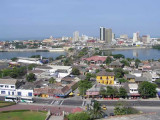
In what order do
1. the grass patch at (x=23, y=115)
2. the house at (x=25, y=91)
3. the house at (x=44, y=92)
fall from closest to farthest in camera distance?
1. the grass patch at (x=23, y=115)
2. the house at (x=25, y=91)
3. the house at (x=44, y=92)

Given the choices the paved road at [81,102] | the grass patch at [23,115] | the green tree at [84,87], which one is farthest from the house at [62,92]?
the grass patch at [23,115]

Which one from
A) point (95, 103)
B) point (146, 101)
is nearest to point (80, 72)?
point (146, 101)

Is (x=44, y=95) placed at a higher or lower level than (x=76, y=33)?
lower

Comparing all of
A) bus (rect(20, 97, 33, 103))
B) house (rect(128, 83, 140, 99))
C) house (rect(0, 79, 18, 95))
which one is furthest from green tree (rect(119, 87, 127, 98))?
house (rect(0, 79, 18, 95))

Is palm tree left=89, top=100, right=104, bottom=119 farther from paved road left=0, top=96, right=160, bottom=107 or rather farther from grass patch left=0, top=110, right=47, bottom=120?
paved road left=0, top=96, right=160, bottom=107

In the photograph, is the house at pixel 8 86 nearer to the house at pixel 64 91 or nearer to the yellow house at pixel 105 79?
the house at pixel 64 91

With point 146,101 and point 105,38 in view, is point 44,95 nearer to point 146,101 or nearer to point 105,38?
point 146,101
